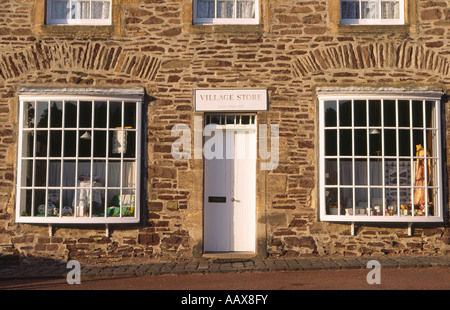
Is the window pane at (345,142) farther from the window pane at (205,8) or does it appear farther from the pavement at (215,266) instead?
the window pane at (205,8)

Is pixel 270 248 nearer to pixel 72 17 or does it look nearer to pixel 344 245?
pixel 344 245

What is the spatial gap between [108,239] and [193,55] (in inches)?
140

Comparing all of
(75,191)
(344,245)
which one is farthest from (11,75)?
(344,245)

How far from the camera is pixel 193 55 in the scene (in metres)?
10.1

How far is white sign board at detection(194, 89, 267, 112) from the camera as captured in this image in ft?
32.6

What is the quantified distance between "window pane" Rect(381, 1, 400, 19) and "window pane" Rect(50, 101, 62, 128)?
603cm

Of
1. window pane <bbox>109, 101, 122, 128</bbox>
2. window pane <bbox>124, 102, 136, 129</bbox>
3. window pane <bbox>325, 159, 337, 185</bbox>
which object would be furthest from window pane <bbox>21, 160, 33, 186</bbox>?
window pane <bbox>325, 159, 337, 185</bbox>

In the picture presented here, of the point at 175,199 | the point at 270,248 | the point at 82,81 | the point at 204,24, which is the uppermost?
the point at 204,24

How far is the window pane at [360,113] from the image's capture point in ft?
32.4

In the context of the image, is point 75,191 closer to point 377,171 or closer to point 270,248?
point 270,248

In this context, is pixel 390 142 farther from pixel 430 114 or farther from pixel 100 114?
pixel 100 114

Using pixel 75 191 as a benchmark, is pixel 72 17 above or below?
above

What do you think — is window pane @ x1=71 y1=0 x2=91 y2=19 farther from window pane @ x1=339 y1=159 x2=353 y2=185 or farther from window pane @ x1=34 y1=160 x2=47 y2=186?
window pane @ x1=339 y1=159 x2=353 y2=185

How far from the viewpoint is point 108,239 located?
9781 mm
